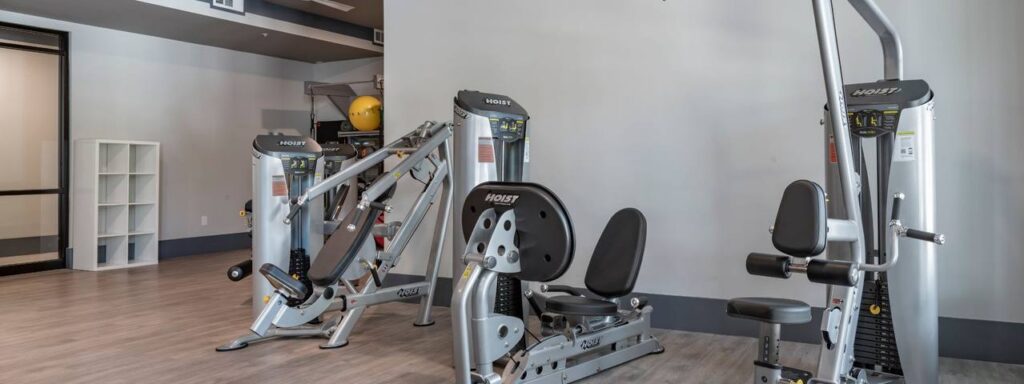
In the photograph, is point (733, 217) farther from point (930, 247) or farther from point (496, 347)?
point (496, 347)

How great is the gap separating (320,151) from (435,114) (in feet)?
3.38

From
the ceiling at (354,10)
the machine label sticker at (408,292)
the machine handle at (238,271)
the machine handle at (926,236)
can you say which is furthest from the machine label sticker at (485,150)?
the ceiling at (354,10)

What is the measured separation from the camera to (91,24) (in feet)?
24.7

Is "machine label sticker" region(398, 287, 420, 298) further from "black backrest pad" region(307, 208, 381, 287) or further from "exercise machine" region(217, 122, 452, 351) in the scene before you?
"black backrest pad" region(307, 208, 381, 287)

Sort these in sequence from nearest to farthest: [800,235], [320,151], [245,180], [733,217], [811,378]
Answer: [800,235], [811,378], [733,217], [320,151], [245,180]

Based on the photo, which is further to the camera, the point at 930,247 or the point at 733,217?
the point at 733,217

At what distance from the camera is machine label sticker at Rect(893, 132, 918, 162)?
317cm

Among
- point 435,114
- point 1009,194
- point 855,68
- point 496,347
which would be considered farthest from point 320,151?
→ point 1009,194

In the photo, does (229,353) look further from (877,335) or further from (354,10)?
(354,10)

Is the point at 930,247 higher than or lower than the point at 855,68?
lower

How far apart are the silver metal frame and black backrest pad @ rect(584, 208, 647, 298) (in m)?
0.19

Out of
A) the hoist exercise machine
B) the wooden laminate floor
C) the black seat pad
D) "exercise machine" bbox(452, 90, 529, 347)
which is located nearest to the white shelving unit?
the wooden laminate floor

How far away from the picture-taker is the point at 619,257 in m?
3.63

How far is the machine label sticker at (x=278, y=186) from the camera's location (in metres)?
4.46
